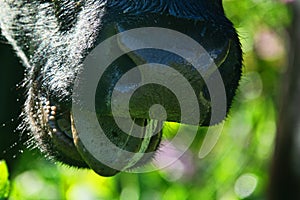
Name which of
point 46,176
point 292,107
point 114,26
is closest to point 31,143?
point 114,26

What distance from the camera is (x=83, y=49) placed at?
2.18m

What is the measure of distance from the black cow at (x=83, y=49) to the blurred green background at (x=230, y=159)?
64cm

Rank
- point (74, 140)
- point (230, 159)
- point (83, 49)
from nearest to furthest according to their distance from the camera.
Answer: point (83, 49), point (74, 140), point (230, 159)

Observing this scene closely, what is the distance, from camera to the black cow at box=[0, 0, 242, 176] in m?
2.07

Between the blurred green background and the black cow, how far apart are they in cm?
64

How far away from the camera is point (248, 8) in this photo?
12.2 ft

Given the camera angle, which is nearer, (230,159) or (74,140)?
(74,140)

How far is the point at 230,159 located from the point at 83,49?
71.2 inches

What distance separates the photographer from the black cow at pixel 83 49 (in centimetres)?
207

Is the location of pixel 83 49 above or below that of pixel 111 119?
above

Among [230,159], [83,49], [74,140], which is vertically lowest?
[230,159]

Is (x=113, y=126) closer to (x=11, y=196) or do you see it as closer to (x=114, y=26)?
(x=114, y=26)

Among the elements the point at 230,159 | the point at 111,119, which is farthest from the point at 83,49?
the point at 230,159

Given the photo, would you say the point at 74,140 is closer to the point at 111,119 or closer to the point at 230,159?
the point at 111,119
